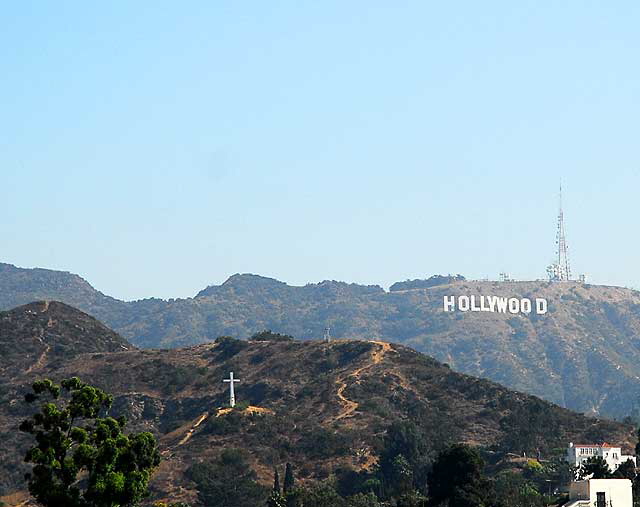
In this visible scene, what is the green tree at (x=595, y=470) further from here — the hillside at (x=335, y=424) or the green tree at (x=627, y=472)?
the hillside at (x=335, y=424)

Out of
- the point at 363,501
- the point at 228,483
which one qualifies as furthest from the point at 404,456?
the point at 363,501

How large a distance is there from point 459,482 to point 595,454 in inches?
1605

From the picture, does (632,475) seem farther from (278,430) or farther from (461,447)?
(278,430)

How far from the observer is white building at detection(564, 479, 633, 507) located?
95375 millimetres

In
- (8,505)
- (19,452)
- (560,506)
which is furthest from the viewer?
(19,452)

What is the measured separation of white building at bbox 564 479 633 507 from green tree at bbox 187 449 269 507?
5428 centimetres

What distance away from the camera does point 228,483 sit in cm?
14850

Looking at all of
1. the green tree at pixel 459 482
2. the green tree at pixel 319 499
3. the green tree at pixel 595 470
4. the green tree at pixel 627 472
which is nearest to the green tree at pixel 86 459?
the green tree at pixel 459 482

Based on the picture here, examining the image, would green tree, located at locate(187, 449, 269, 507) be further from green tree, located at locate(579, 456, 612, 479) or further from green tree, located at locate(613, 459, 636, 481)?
green tree, located at locate(613, 459, 636, 481)

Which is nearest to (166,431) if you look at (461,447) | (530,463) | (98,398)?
(530,463)

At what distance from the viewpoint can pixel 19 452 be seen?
17875cm

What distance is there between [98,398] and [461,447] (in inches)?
2381

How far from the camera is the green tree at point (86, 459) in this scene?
64938mm

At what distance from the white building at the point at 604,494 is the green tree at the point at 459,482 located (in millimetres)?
19629
